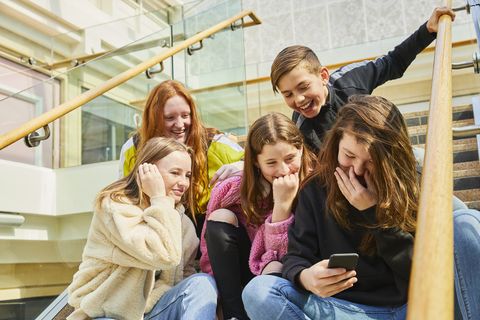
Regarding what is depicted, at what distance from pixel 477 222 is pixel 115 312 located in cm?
98

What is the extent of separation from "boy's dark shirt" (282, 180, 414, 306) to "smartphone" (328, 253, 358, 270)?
0.53 ft

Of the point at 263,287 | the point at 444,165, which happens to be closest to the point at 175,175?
the point at 263,287

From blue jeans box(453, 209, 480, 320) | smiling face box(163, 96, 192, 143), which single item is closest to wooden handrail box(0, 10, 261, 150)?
smiling face box(163, 96, 192, 143)

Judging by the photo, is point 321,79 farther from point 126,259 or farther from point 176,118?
point 126,259

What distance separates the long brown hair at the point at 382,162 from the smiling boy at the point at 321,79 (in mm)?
533

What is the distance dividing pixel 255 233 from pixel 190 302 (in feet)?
1.00

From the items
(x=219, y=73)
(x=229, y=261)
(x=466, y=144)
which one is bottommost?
(x=229, y=261)

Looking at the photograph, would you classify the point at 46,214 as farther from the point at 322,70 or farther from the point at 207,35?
the point at 322,70

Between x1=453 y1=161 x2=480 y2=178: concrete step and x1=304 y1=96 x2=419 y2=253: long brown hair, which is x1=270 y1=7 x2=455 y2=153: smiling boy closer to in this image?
x1=304 y1=96 x2=419 y2=253: long brown hair

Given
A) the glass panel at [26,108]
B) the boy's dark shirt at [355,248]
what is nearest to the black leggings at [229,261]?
the boy's dark shirt at [355,248]

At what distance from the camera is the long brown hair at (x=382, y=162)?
4.02 ft

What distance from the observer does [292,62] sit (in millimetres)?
1893

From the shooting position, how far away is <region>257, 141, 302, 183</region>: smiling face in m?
1.60

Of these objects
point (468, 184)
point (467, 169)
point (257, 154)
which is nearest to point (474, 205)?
point (468, 184)
